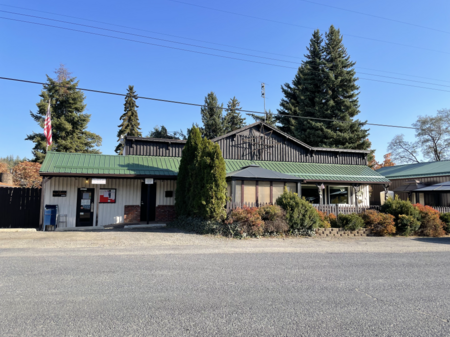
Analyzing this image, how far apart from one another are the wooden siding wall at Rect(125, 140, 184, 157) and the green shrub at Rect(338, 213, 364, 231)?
11191 millimetres

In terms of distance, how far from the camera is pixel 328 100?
3531 centimetres

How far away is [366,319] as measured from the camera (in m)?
4.09

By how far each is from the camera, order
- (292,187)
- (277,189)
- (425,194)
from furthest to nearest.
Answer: (425,194)
(292,187)
(277,189)

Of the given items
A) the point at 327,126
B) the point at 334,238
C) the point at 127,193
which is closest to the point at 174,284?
the point at 334,238

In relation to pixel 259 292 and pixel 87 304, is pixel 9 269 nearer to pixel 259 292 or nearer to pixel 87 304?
pixel 87 304

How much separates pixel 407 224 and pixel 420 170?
15843 mm

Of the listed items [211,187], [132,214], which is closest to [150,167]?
[132,214]

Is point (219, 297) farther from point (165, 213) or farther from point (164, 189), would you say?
point (164, 189)

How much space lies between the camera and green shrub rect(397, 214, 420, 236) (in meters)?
14.4

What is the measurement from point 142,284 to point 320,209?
11.5m

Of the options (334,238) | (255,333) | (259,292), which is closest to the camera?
(255,333)

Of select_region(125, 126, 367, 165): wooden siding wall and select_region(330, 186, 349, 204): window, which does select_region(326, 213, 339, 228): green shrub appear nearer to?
select_region(330, 186, 349, 204): window

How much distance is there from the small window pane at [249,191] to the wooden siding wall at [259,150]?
5.89 metres

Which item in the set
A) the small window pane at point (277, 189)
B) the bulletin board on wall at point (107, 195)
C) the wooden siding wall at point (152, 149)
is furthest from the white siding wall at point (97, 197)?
the small window pane at point (277, 189)
